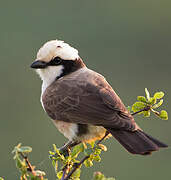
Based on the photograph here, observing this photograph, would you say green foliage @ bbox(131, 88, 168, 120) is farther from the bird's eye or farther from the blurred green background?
the blurred green background

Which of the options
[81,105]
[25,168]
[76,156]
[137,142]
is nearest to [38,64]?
[81,105]

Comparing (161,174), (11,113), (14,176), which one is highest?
Answer: (11,113)

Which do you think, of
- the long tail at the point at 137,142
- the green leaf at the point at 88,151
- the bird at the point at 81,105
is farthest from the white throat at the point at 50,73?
the green leaf at the point at 88,151

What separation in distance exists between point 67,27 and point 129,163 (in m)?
4.13

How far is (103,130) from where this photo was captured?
468cm

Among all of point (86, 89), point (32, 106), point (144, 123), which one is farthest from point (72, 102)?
point (32, 106)

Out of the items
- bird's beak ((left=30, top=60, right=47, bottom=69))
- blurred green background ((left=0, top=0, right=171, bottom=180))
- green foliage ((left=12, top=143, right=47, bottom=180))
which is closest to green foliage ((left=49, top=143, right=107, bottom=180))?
green foliage ((left=12, top=143, right=47, bottom=180))

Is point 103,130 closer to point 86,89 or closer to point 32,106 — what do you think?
point 86,89

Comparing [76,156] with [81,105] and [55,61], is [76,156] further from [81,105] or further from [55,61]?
[55,61]

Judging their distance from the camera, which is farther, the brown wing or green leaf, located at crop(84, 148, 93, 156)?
the brown wing

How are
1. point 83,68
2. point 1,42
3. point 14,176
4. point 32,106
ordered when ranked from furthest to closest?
point 1,42 < point 32,106 < point 14,176 < point 83,68

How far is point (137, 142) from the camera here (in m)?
4.28

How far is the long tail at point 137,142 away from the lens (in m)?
4.20

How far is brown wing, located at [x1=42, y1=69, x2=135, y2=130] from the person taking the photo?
4551 millimetres
